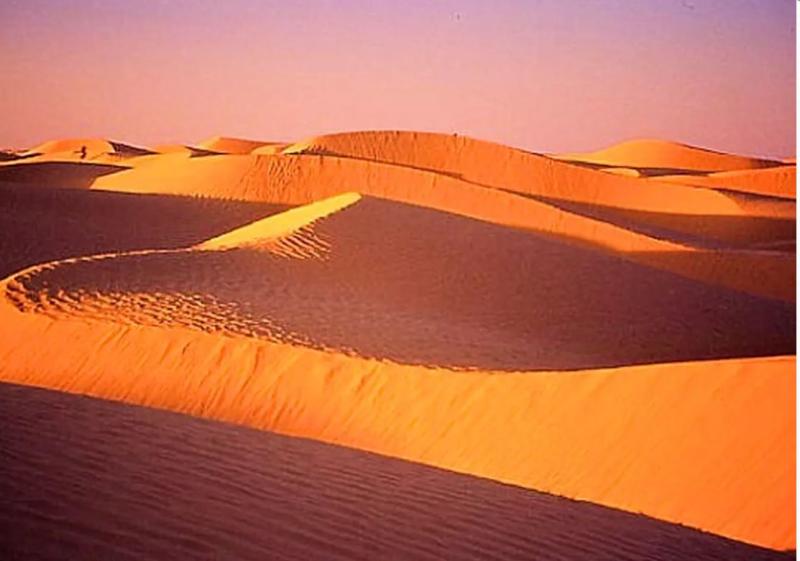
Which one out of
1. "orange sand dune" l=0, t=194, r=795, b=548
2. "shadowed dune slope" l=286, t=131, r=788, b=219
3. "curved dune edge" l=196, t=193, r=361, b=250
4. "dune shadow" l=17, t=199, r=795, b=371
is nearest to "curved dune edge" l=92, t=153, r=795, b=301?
"shadowed dune slope" l=286, t=131, r=788, b=219

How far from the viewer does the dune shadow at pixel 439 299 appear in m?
9.55

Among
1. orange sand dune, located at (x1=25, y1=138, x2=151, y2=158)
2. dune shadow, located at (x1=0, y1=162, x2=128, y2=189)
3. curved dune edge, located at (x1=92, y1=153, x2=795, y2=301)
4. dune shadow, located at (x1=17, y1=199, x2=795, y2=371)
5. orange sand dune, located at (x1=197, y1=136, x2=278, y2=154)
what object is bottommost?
orange sand dune, located at (x1=25, y1=138, x2=151, y2=158)

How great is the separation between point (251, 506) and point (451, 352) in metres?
5.14

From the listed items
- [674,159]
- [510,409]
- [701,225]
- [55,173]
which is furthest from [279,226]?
[674,159]

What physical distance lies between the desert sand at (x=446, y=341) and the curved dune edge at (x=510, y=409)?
0.02 m

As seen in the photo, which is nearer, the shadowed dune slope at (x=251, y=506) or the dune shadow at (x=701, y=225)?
the shadowed dune slope at (x=251, y=506)

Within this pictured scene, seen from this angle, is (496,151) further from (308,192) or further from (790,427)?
(790,427)

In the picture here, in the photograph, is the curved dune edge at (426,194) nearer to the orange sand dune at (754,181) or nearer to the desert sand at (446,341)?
the desert sand at (446,341)

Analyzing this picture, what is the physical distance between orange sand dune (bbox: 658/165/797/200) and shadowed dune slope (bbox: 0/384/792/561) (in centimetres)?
3022

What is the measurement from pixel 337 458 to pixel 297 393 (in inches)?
89.4

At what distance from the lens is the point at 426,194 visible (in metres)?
22.7

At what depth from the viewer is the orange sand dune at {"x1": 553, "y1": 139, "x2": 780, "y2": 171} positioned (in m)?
48.6

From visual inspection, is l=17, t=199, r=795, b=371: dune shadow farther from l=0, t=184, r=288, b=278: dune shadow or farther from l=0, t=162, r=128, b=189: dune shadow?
l=0, t=162, r=128, b=189: dune shadow

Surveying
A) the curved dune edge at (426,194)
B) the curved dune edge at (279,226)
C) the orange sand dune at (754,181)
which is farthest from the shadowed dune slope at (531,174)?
the curved dune edge at (279,226)
